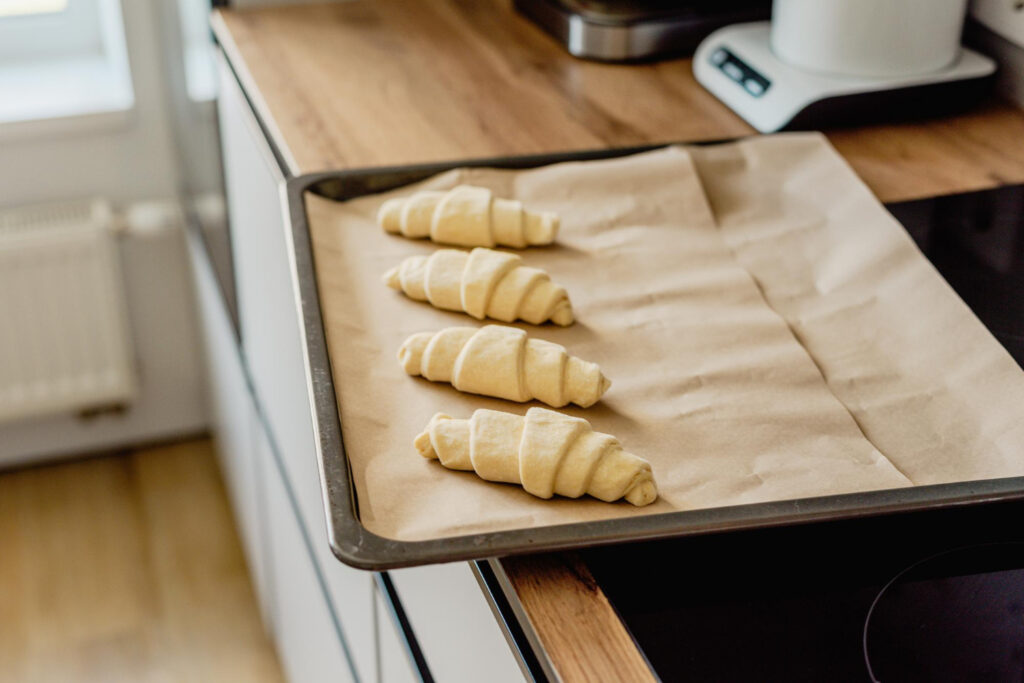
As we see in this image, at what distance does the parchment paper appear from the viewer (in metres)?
0.69

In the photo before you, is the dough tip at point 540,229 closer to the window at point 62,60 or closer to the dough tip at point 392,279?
the dough tip at point 392,279

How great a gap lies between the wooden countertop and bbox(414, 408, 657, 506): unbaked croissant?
0.46 metres

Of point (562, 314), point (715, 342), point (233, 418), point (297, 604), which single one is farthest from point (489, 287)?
point (233, 418)

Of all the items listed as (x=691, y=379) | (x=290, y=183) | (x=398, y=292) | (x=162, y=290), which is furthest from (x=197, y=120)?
(x=691, y=379)

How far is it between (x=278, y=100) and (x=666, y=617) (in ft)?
2.66

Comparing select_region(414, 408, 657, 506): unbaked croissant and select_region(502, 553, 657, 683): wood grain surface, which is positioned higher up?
select_region(414, 408, 657, 506): unbaked croissant

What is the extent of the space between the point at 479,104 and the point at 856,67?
40 centimetres

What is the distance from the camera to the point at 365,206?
3.19 feet

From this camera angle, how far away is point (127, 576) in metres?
1.99

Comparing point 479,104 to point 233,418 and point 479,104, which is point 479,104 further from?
point 233,418

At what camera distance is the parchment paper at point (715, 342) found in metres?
0.69

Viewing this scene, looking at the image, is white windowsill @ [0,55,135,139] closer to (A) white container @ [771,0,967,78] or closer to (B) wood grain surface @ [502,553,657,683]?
(A) white container @ [771,0,967,78]

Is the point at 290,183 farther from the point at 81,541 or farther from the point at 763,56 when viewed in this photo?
the point at 81,541

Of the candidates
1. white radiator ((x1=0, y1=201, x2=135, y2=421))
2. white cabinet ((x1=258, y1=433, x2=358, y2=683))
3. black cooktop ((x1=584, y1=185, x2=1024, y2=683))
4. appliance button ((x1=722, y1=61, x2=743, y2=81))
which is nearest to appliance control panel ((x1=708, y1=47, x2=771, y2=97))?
appliance button ((x1=722, y1=61, x2=743, y2=81))
